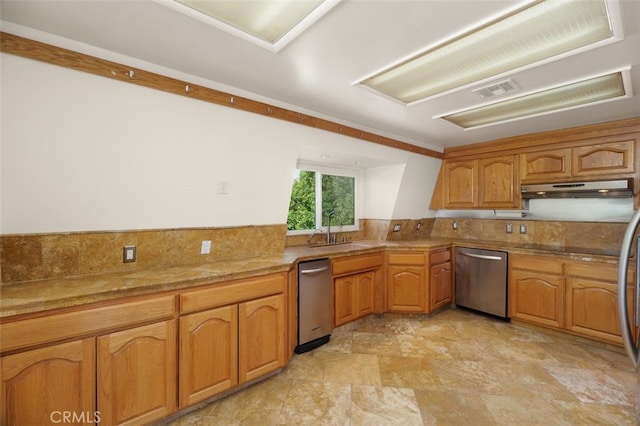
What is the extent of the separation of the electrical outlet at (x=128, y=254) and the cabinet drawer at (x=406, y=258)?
8.71ft

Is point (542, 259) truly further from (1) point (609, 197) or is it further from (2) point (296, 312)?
(2) point (296, 312)

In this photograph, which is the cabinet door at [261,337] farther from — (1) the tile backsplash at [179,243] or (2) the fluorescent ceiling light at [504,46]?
(2) the fluorescent ceiling light at [504,46]

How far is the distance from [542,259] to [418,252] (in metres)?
1.29

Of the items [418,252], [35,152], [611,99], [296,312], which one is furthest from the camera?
[418,252]

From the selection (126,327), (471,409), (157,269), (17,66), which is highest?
(17,66)

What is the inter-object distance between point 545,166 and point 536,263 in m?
1.16

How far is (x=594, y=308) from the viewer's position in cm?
276

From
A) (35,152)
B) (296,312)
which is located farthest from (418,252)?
(35,152)

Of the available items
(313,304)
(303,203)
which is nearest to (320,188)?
(303,203)

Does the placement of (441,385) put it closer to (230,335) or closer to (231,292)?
(230,335)

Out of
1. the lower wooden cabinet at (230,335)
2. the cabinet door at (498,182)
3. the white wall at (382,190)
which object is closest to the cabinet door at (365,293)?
the white wall at (382,190)

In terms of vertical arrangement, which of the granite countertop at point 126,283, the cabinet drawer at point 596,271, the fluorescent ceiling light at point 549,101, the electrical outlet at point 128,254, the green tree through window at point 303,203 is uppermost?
the fluorescent ceiling light at point 549,101

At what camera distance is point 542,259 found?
10.1 feet

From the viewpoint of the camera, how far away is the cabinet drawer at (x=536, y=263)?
3000mm
